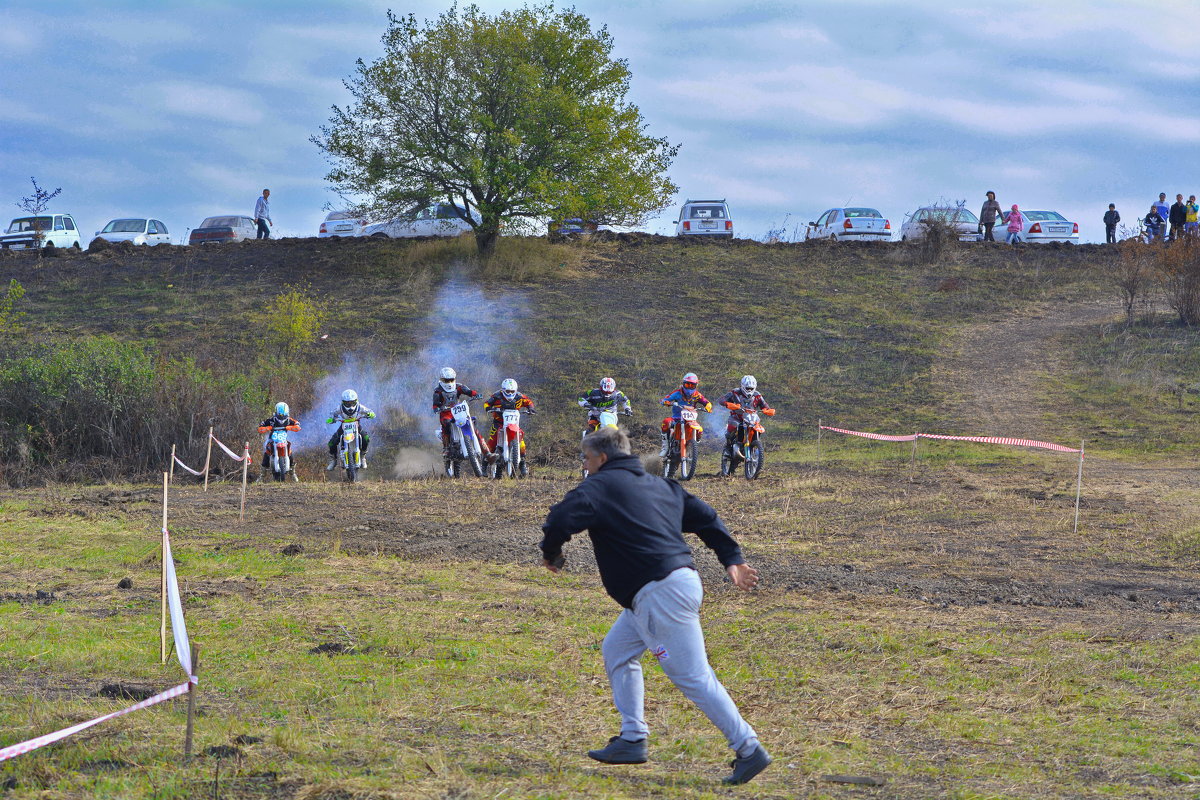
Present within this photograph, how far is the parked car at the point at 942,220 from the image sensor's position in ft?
133

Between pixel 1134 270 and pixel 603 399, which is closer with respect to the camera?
pixel 603 399

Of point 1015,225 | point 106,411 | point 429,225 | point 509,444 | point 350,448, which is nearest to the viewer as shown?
point 509,444

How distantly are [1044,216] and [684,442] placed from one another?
28594 millimetres

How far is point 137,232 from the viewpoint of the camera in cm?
4234

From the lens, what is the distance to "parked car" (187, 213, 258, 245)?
137 feet

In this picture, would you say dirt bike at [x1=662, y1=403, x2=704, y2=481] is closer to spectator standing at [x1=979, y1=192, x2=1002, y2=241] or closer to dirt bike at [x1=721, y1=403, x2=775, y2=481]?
dirt bike at [x1=721, y1=403, x2=775, y2=481]

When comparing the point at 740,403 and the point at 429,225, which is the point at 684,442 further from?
the point at 429,225

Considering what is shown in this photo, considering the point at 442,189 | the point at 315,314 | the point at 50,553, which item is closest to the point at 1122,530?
the point at 50,553

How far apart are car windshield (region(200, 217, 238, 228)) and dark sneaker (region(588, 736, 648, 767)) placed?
4006 centimetres

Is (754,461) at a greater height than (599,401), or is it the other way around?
(599,401)

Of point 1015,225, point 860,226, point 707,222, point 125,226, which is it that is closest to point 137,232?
point 125,226

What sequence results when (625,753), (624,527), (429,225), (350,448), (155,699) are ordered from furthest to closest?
(429,225)
(350,448)
(625,753)
(624,527)
(155,699)

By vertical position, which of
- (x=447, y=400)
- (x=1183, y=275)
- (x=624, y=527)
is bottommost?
(x=624, y=527)

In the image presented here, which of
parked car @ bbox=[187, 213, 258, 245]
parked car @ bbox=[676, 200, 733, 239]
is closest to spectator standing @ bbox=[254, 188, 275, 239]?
parked car @ bbox=[187, 213, 258, 245]
